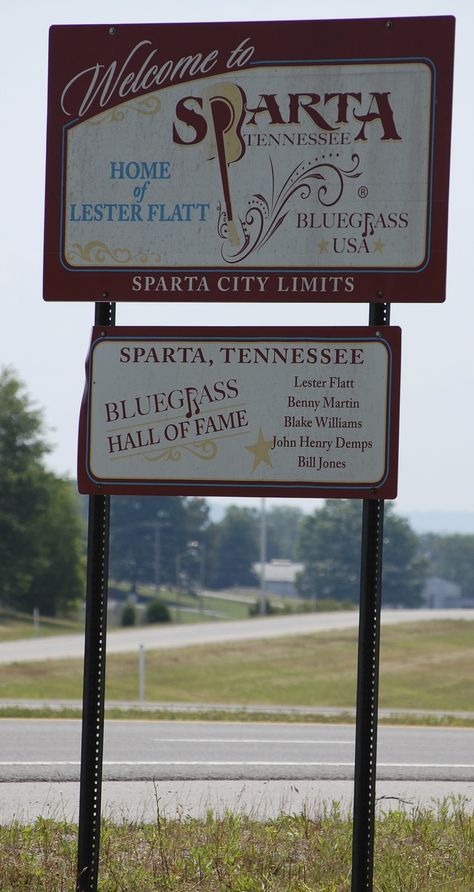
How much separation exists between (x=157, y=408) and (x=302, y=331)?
38.5 inches

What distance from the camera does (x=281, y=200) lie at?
6.64 metres

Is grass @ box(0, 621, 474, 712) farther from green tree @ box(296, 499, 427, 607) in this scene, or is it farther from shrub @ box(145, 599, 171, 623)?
green tree @ box(296, 499, 427, 607)

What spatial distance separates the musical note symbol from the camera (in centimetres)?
671

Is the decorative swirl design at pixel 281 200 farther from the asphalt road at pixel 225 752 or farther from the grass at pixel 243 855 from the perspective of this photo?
the asphalt road at pixel 225 752

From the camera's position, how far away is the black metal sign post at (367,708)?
20.0 feet

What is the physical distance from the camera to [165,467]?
669 cm

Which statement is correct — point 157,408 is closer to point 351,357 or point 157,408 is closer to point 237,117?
point 351,357

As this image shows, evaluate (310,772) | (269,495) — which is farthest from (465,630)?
(269,495)

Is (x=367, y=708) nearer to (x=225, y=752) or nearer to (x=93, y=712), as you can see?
(x=93, y=712)

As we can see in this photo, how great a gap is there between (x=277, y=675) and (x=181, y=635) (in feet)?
59.3

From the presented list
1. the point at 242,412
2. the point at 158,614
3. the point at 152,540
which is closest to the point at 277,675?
the point at 158,614

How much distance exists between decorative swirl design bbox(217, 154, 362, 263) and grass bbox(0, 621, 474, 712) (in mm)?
21599

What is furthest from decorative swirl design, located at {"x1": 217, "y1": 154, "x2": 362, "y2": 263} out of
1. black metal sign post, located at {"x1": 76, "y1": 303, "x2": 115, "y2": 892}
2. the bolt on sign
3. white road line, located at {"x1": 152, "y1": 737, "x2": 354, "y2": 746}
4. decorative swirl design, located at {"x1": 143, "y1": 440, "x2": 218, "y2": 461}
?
white road line, located at {"x1": 152, "y1": 737, "x2": 354, "y2": 746}

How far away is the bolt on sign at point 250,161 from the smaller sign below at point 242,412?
1.11 feet
